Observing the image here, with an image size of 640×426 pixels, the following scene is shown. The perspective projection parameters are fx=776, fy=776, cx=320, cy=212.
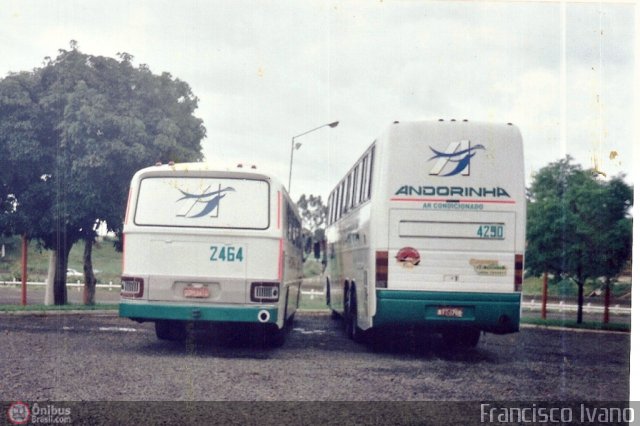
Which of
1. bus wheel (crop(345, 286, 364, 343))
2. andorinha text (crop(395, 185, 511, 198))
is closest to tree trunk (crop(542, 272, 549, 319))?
bus wheel (crop(345, 286, 364, 343))

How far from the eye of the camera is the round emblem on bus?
31.7 feet

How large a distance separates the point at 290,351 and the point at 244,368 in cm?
196

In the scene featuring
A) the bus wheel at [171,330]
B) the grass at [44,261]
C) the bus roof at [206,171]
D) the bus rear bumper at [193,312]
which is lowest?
the bus wheel at [171,330]

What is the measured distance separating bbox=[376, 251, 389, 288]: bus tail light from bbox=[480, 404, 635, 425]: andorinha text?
299cm

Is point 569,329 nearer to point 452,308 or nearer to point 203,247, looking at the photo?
point 452,308

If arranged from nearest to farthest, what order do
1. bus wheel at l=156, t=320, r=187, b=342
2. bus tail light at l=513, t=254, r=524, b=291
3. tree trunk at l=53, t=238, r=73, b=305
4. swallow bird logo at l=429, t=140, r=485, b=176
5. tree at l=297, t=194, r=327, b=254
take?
1. bus tail light at l=513, t=254, r=524, b=291
2. swallow bird logo at l=429, t=140, r=485, b=176
3. bus wheel at l=156, t=320, r=187, b=342
4. tree trunk at l=53, t=238, r=73, b=305
5. tree at l=297, t=194, r=327, b=254

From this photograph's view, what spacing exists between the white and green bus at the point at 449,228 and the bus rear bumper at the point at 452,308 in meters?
0.01

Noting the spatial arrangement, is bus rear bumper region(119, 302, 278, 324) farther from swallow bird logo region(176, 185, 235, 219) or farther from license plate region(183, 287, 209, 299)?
swallow bird logo region(176, 185, 235, 219)

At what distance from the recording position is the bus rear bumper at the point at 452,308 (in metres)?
9.62

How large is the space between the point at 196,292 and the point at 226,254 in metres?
0.60

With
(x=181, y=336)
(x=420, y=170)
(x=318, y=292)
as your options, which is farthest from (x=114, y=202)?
(x=318, y=292)

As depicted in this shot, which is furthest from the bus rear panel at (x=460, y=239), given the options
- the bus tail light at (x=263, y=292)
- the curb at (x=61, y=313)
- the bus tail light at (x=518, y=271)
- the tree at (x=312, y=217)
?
the curb at (x=61, y=313)

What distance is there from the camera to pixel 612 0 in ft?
25.6

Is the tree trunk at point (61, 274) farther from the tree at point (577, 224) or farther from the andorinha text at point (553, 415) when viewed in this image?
the andorinha text at point (553, 415)
